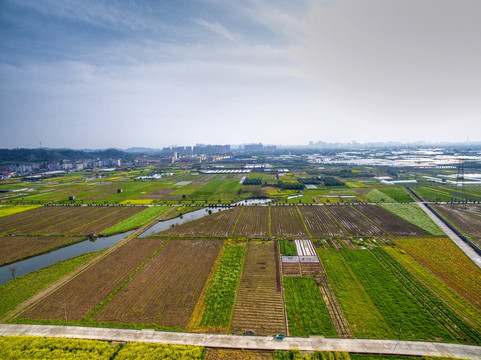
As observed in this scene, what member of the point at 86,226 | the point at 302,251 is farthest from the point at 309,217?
the point at 86,226

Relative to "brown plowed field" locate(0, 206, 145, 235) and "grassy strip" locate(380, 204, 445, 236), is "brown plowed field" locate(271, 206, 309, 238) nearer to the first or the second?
"grassy strip" locate(380, 204, 445, 236)

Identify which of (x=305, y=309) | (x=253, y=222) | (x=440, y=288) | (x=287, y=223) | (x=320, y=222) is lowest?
(x=440, y=288)

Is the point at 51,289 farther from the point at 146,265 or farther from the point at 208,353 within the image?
the point at 208,353

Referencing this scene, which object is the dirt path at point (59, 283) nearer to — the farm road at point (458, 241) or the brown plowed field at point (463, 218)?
the farm road at point (458, 241)

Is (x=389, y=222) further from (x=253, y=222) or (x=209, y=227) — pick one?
(x=209, y=227)

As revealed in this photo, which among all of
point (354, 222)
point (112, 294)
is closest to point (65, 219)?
point (112, 294)

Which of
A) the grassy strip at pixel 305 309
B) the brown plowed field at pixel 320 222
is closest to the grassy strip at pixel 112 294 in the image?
the grassy strip at pixel 305 309

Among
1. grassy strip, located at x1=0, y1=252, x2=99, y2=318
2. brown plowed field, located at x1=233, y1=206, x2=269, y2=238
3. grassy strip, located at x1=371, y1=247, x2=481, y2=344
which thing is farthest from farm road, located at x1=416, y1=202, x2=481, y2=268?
grassy strip, located at x1=0, y1=252, x2=99, y2=318
